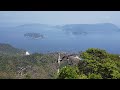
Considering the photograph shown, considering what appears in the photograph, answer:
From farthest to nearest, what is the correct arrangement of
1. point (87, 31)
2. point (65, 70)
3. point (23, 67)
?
point (87, 31)
point (23, 67)
point (65, 70)

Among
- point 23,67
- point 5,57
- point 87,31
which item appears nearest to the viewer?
point 23,67

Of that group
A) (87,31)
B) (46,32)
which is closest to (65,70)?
(46,32)

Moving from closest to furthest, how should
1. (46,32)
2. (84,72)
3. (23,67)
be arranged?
(84,72) → (23,67) → (46,32)

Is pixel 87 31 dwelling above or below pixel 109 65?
below

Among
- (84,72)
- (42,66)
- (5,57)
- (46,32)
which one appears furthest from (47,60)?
(46,32)
